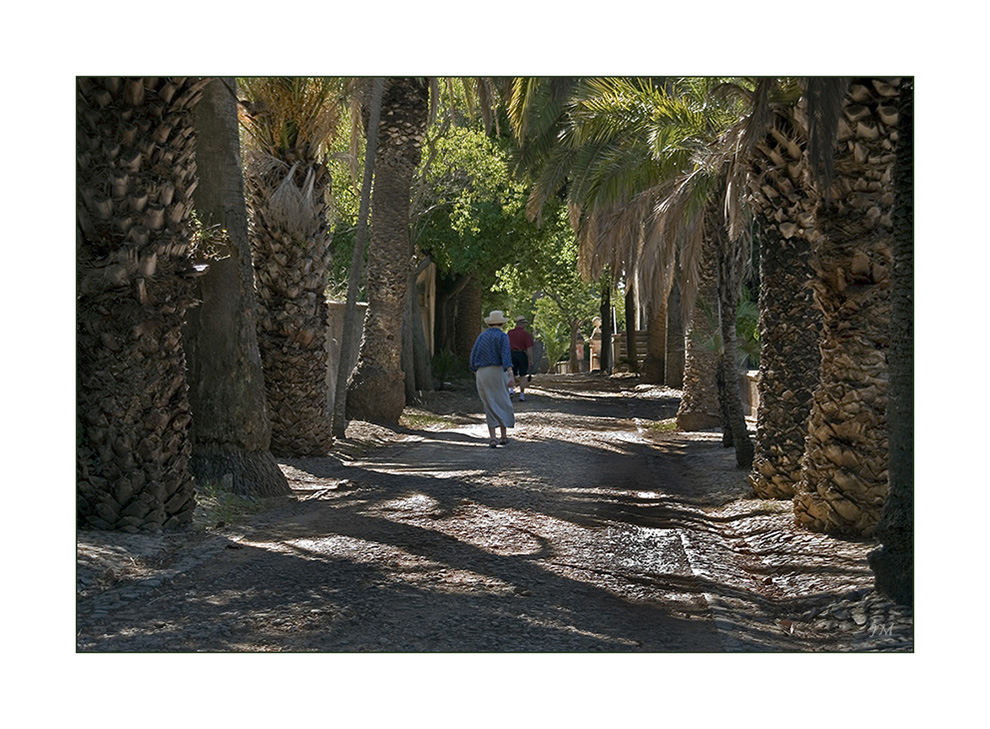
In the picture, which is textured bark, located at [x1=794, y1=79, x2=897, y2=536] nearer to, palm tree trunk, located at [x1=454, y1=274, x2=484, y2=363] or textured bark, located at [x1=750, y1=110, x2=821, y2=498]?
textured bark, located at [x1=750, y1=110, x2=821, y2=498]

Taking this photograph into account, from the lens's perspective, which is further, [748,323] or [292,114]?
[748,323]

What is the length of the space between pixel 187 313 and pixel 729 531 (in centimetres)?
435

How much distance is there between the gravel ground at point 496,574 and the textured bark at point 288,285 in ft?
5.13

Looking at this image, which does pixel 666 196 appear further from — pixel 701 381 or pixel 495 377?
pixel 701 381

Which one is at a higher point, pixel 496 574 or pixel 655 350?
pixel 655 350

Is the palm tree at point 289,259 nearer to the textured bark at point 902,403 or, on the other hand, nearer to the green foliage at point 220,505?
the green foliage at point 220,505

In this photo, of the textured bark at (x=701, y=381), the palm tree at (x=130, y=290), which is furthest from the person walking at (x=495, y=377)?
the palm tree at (x=130, y=290)

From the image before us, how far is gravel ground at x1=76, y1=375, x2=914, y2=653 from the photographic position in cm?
462

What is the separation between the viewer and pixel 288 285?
1024 cm

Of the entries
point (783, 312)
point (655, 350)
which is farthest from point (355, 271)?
point (655, 350)

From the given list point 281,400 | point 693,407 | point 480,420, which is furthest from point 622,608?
point 480,420

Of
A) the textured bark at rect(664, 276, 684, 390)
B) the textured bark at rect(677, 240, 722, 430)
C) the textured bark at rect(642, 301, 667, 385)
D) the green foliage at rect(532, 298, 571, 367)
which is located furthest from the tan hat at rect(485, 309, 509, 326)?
the green foliage at rect(532, 298, 571, 367)

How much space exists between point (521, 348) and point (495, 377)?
393 centimetres

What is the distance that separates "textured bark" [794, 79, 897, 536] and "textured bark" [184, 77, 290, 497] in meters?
4.14
